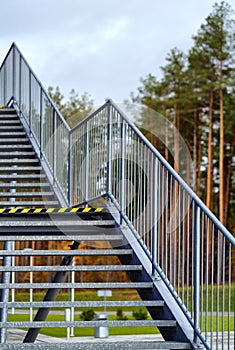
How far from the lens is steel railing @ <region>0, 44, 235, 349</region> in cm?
747

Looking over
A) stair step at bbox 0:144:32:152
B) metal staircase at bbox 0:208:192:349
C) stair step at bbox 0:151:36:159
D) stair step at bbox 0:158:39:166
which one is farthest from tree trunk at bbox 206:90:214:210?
metal staircase at bbox 0:208:192:349

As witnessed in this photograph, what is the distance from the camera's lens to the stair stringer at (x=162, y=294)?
7.67 metres

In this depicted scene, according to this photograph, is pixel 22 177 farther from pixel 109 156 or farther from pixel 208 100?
pixel 208 100

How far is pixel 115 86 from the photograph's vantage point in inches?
2442

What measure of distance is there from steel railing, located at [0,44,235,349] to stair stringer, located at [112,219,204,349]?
0.23ft

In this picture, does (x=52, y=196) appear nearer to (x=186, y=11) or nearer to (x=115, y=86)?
(x=115, y=86)

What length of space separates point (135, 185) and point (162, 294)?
142cm

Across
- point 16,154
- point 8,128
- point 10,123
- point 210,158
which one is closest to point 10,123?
point 10,123

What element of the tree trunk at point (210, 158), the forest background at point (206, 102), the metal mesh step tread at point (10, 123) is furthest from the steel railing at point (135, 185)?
the tree trunk at point (210, 158)

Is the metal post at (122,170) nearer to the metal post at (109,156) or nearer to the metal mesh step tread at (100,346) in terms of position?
the metal post at (109,156)

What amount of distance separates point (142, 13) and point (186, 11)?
3.27 meters

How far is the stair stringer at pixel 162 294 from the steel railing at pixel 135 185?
70 mm

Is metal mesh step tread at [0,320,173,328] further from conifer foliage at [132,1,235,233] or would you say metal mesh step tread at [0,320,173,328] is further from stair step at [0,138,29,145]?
conifer foliage at [132,1,235,233]

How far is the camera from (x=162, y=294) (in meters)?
8.21
